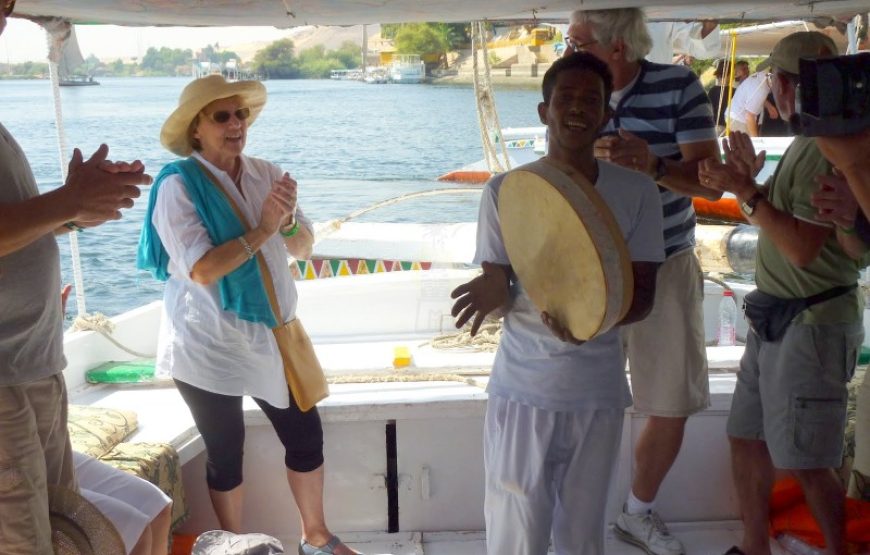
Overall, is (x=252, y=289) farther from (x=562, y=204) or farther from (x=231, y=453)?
(x=562, y=204)

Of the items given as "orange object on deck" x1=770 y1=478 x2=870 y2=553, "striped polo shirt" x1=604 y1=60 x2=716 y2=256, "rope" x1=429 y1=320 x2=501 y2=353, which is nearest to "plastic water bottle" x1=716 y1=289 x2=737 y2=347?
"rope" x1=429 y1=320 x2=501 y2=353

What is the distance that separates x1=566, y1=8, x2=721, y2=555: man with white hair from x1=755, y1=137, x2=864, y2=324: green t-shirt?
0.24 m

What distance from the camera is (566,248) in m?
2.03

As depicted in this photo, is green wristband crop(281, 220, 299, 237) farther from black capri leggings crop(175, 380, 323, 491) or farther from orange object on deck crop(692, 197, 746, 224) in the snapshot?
orange object on deck crop(692, 197, 746, 224)

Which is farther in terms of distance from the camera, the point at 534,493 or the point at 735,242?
the point at 735,242

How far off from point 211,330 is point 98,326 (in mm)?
1330

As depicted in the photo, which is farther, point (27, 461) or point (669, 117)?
point (669, 117)

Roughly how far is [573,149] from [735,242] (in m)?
3.78

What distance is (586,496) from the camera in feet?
7.07

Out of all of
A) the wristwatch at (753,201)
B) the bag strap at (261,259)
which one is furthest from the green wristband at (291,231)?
the wristwatch at (753,201)

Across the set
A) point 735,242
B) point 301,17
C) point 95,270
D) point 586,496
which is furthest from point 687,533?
point 95,270

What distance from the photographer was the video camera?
1875mm

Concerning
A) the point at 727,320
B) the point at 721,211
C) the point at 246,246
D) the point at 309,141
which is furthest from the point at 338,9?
the point at 309,141

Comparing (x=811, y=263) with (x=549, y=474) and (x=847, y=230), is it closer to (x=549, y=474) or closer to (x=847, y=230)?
(x=847, y=230)
